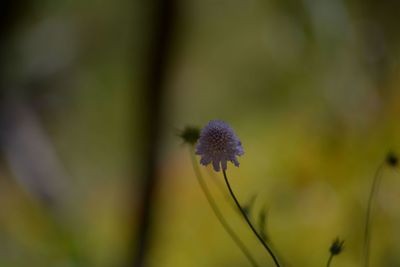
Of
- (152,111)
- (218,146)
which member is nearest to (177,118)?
(152,111)

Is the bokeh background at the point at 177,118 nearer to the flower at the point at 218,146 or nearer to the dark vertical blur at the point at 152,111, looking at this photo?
the dark vertical blur at the point at 152,111

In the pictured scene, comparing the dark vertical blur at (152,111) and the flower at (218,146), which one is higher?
the dark vertical blur at (152,111)

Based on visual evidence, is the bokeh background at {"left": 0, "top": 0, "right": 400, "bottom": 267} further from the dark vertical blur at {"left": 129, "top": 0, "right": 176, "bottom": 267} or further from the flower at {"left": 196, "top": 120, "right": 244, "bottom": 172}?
the flower at {"left": 196, "top": 120, "right": 244, "bottom": 172}

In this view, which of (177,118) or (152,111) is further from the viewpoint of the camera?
(177,118)

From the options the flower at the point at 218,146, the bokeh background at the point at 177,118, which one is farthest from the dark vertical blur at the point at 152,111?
the flower at the point at 218,146

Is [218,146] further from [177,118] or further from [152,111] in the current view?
[177,118]
